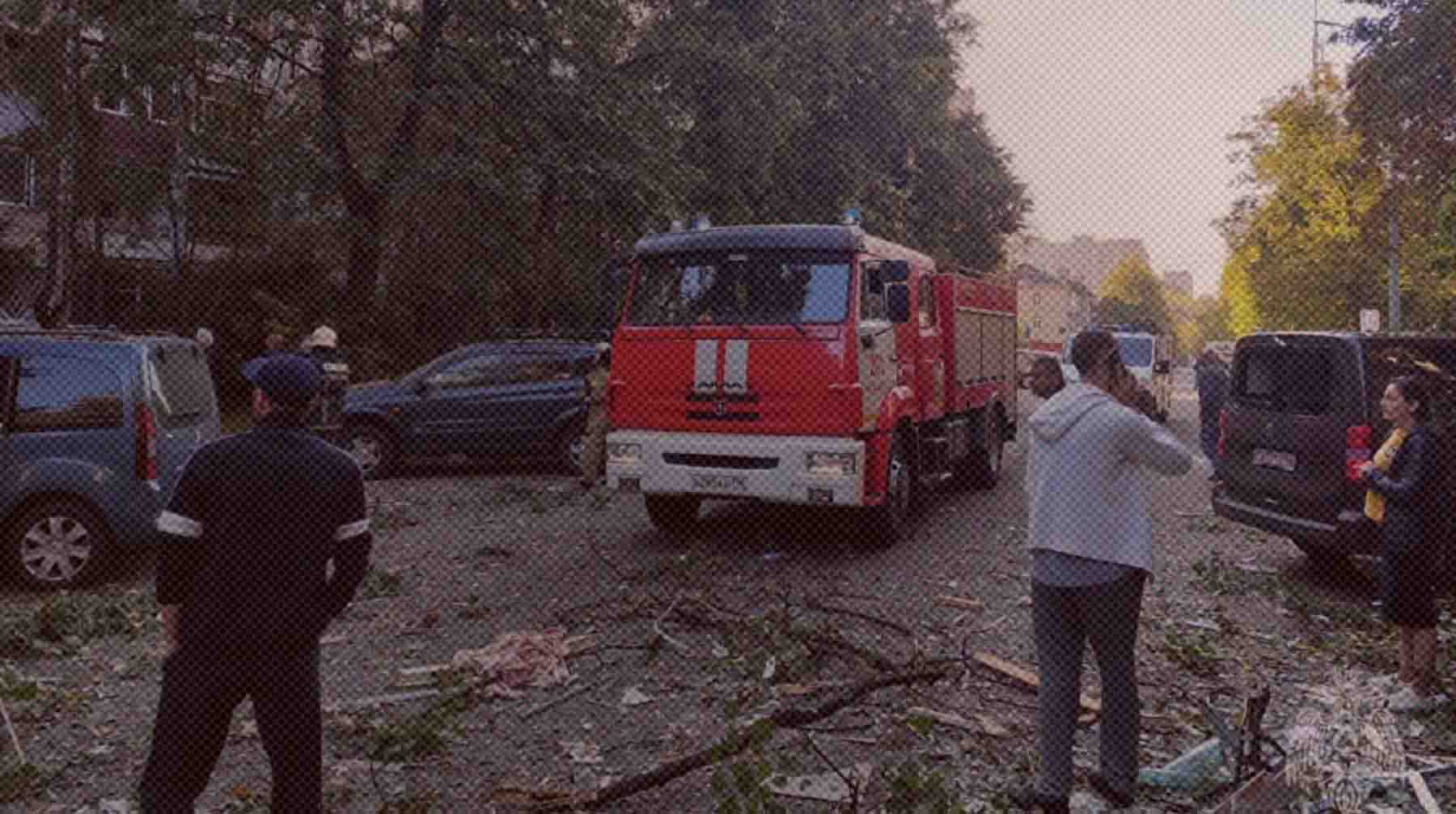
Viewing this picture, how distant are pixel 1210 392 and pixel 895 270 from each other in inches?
351

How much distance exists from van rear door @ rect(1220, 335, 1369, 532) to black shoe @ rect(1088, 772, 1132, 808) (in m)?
4.60

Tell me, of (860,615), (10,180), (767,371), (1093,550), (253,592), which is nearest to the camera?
(253,592)

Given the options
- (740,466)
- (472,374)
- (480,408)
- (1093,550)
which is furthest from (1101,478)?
(472,374)

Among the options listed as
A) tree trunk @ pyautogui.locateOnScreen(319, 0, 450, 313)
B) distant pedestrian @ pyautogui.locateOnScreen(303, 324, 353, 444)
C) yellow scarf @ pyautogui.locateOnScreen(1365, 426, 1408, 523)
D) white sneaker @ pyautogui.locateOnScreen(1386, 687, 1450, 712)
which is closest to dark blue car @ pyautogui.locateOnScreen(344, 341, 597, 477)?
distant pedestrian @ pyautogui.locateOnScreen(303, 324, 353, 444)

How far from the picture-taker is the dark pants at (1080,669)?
14.3 ft

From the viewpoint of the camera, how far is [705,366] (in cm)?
934

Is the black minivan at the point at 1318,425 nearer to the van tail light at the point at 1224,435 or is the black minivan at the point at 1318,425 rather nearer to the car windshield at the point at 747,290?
the van tail light at the point at 1224,435

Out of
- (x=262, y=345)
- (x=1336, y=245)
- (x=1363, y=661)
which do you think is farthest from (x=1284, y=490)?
(x=1336, y=245)

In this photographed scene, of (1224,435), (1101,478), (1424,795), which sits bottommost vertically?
(1424,795)

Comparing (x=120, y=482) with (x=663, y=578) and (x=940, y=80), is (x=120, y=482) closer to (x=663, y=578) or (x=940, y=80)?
(x=663, y=578)

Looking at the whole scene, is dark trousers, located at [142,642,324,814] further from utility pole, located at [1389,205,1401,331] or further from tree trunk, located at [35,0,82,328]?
utility pole, located at [1389,205,1401,331]

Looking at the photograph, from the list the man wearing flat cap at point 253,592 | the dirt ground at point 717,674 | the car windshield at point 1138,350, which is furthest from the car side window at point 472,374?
the car windshield at point 1138,350

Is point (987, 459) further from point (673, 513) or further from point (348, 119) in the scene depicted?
point (348, 119)

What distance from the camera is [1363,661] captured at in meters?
6.95
